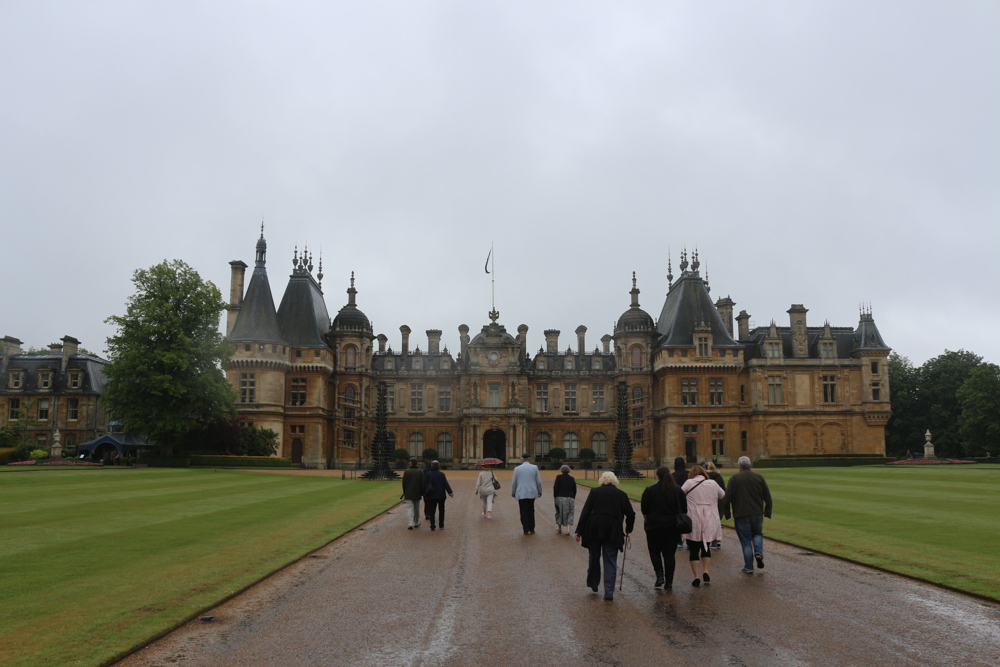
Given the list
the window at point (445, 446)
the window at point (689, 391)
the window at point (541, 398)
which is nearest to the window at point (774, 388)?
the window at point (689, 391)

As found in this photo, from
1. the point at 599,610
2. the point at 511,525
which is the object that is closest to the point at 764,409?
the point at 511,525

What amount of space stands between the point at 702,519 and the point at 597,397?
63348mm

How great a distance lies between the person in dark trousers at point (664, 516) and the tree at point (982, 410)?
66.4 meters

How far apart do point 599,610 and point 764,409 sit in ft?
205

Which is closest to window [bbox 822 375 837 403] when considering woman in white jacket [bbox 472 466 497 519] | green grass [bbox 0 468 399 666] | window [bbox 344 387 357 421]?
window [bbox 344 387 357 421]

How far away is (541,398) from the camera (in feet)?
248

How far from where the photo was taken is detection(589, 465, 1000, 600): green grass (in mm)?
13188

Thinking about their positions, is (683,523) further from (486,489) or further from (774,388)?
(774,388)

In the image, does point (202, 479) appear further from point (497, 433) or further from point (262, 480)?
point (497, 433)

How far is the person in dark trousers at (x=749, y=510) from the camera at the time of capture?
44.1 ft

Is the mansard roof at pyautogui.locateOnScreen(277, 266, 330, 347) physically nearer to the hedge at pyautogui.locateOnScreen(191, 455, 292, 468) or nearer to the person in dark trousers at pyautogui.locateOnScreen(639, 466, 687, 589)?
the hedge at pyautogui.locateOnScreen(191, 455, 292, 468)

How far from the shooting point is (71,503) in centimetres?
2336

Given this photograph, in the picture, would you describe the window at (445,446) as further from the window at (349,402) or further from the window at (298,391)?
the window at (298,391)

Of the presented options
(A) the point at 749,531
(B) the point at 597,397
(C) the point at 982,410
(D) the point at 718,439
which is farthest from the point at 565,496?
(C) the point at 982,410
